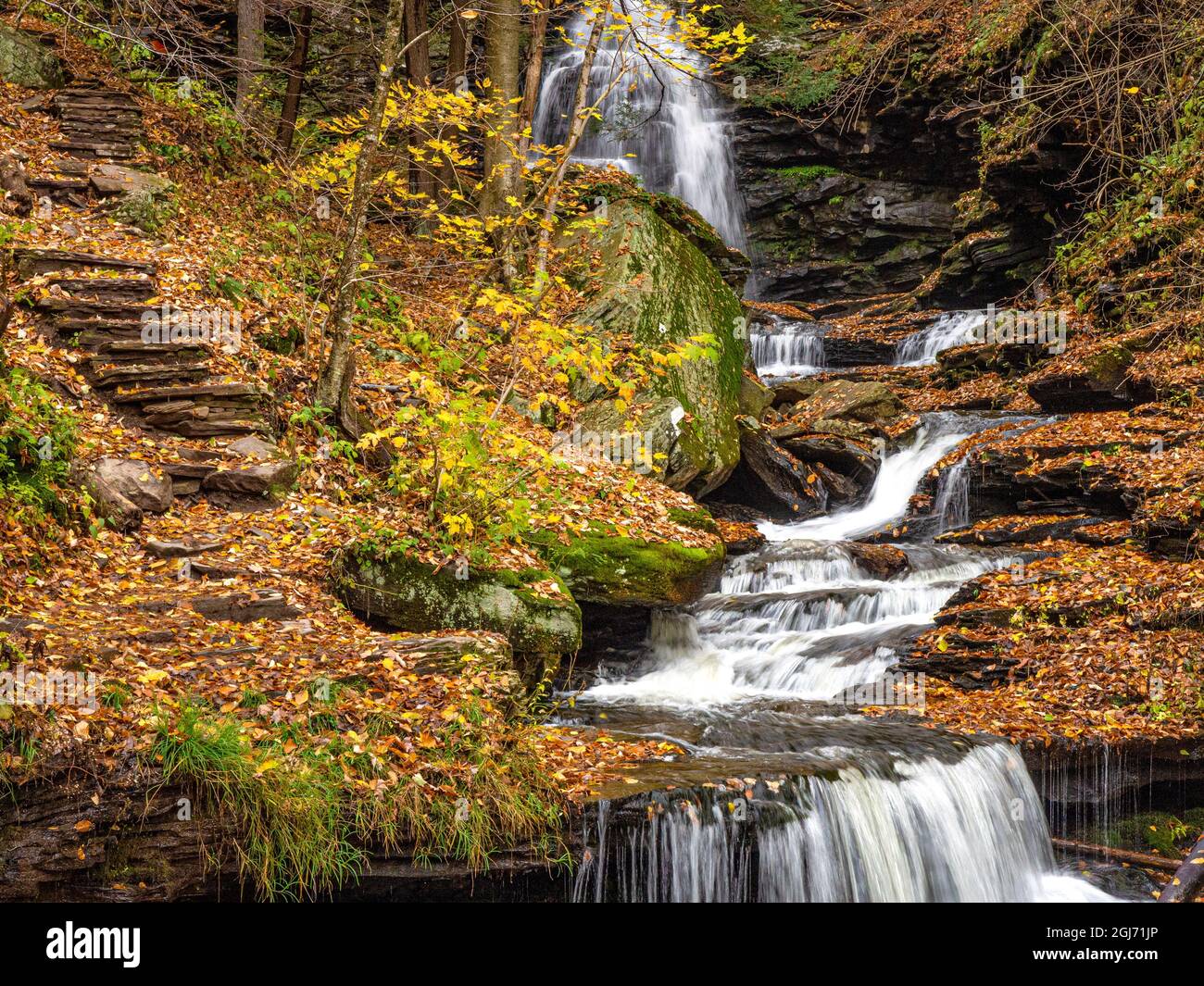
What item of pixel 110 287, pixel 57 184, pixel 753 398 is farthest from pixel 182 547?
pixel 753 398

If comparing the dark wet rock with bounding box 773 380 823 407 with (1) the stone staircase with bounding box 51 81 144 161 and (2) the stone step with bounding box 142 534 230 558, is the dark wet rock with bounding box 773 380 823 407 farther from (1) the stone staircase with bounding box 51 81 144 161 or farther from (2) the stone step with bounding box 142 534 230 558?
(2) the stone step with bounding box 142 534 230 558

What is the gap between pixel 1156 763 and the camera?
711cm

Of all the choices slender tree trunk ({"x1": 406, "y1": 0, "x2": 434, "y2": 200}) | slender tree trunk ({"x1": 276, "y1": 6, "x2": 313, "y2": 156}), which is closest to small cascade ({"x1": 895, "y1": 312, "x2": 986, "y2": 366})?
slender tree trunk ({"x1": 406, "y1": 0, "x2": 434, "y2": 200})

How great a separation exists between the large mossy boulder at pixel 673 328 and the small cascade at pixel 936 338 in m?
6.19

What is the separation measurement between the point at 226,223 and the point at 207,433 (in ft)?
15.4

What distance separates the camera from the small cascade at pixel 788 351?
1894cm

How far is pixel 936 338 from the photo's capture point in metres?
18.5

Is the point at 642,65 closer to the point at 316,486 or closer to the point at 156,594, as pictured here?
the point at 316,486

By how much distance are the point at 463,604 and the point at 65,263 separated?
5.70 metres

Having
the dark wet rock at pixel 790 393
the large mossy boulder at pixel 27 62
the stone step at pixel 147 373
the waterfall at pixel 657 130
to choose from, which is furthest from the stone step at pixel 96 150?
the dark wet rock at pixel 790 393

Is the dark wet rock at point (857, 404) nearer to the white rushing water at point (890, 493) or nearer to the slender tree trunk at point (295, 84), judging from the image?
the white rushing water at point (890, 493)

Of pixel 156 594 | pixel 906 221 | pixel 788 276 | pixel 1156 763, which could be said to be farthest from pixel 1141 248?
pixel 156 594

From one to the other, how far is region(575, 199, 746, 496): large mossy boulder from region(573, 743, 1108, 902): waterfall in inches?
209
